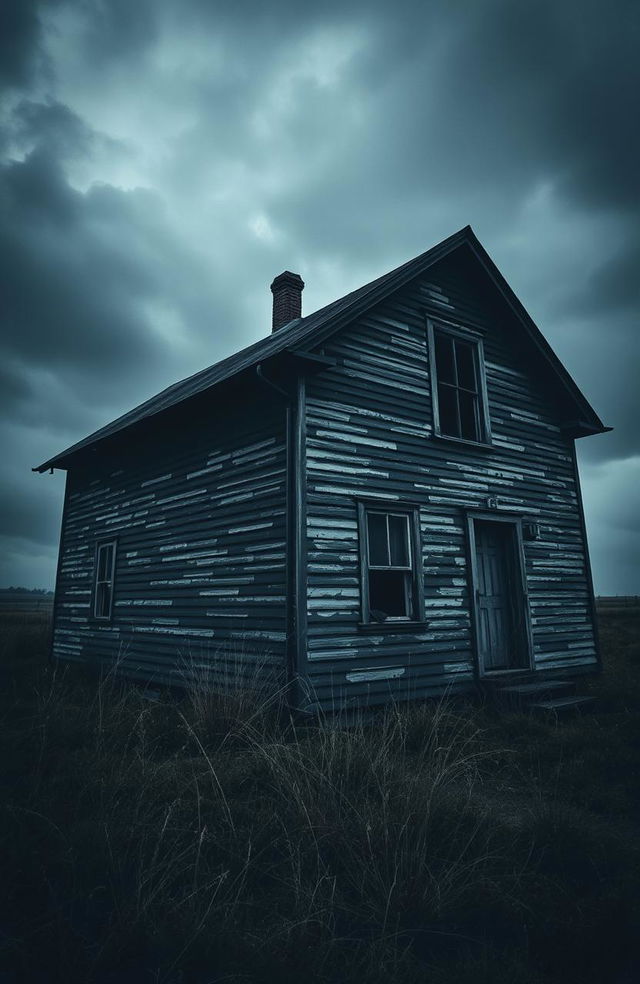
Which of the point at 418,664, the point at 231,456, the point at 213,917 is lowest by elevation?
the point at 213,917

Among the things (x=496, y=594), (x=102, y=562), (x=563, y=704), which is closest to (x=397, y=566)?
(x=496, y=594)

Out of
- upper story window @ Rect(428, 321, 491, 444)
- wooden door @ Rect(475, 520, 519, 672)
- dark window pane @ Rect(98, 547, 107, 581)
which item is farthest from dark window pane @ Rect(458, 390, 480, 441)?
dark window pane @ Rect(98, 547, 107, 581)

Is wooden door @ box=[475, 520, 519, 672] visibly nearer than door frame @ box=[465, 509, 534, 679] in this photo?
No

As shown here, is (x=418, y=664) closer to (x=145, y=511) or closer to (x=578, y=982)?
(x=578, y=982)

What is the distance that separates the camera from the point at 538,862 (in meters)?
3.21

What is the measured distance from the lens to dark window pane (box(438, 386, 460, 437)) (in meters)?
9.44

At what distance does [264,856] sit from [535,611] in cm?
737

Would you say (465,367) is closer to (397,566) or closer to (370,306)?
(370,306)

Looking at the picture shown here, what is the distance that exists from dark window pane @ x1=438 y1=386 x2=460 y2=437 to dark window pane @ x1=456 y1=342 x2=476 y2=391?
1.00 ft

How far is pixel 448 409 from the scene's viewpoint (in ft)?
31.6

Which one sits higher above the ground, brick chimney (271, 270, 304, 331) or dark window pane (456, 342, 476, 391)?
brick chimney (271, 270, 304, 331)

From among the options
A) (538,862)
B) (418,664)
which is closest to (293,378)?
(418,664)

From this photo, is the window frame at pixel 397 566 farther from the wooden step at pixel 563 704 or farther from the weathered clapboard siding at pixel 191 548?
the wooden step at pixel 563 704

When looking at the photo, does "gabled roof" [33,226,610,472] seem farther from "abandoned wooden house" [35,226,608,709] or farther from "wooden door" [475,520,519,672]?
"wooden door" [475,520,519,672]
